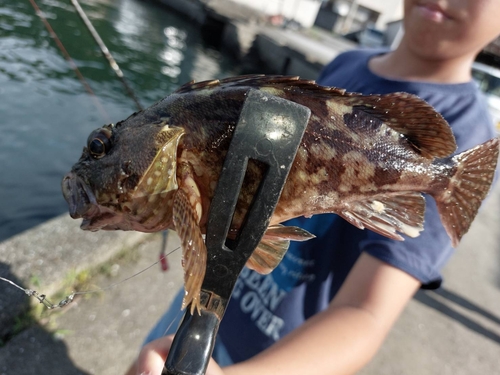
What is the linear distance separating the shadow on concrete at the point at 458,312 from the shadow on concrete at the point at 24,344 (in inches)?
163

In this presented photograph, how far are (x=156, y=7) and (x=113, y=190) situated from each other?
3376cm

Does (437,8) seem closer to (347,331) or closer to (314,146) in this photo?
(314,146)

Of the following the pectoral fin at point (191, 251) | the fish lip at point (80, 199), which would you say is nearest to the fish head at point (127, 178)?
the fish lip at point (80, 199)

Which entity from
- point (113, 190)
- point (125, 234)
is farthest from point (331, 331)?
point (125, 234)

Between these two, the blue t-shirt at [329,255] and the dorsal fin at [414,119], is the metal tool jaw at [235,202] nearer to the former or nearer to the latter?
the dorsal fin at [414,119]

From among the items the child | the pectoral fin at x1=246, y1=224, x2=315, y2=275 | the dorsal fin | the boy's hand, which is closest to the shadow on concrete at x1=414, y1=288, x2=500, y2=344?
the child

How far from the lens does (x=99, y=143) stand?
4.90 ft

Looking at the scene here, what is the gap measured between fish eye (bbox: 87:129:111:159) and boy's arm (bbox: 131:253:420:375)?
0.77 m

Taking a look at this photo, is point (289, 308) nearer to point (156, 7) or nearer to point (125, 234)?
point (125, 234)

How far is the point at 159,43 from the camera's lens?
20.9 meters

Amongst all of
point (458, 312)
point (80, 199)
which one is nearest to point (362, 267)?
point (80, 199)

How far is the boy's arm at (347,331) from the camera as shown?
61.9 inches

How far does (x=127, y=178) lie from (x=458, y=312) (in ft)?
16.2

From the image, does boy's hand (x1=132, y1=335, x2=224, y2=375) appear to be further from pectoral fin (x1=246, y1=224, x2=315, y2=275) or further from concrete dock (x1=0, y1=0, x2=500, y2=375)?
concrete dock (x1=0, y1=0, x2=500, y2=375)
